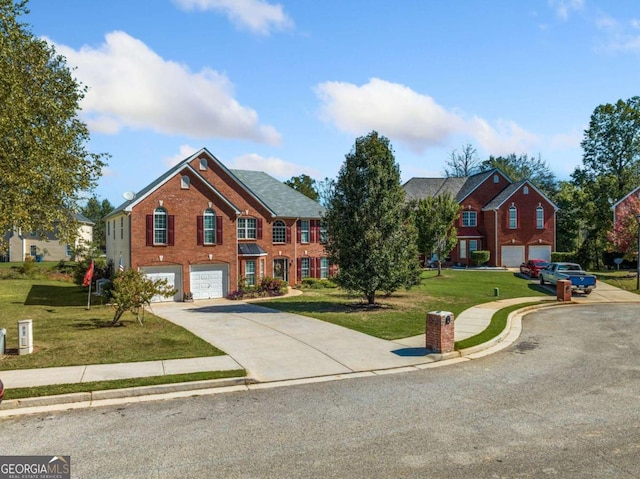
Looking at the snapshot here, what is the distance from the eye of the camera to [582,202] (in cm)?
5466

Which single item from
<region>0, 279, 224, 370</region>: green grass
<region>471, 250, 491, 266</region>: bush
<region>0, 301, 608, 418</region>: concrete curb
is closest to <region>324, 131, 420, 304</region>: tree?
<region>0, 301, 608, 418</region>: concrete curb

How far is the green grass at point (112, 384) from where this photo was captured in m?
9.95

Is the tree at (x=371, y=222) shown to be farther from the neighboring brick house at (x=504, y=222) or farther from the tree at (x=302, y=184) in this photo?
the tree at (x=302, y=184)

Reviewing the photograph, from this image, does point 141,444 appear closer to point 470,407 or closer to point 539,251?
point 470,407

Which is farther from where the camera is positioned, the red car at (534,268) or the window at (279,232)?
the red car at (534,268)

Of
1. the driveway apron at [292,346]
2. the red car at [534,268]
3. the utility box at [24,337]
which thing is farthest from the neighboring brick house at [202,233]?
the red car at [534,268]

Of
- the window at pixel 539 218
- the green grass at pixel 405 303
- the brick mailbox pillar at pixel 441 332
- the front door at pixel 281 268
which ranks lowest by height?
the green grass at pixel 405 303

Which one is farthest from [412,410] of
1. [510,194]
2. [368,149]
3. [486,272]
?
[510,194]

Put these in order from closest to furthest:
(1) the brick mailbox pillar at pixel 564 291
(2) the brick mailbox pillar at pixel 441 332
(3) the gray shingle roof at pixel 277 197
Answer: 1. (2) the brick mailbox pillar at pixel 441 332
2. (1) the brick mailbox pillar at pixel 564 291
3. (3) the gray shingle roof at pixel 277 197

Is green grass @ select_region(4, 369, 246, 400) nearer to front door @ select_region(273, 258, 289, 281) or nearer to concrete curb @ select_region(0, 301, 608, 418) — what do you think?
concrete curb @ select_region(0, 301, 608, 418)

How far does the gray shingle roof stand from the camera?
3747 centimetres

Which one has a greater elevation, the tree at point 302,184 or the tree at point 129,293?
the tree at point 302,184

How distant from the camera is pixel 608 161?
6147 centimetres

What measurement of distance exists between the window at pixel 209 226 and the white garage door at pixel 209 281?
5.71ft
